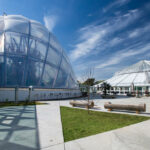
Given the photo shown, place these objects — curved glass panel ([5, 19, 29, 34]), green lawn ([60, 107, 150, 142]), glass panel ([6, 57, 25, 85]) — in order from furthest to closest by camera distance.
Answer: curved glass panel ([5, 19, 29, 34])
glass panel ([6, 57, 25, 85])
green lawn ([60, 107, 150, 142])

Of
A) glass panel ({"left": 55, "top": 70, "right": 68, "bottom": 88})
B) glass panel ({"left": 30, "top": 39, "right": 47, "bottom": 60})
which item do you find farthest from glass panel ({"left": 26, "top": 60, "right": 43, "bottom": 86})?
glass panel ({"left": 55, "top": 70, "right": 68, "bottom": 88})

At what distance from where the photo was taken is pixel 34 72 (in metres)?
20.0

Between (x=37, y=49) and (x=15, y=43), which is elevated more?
(x=15, y=43)

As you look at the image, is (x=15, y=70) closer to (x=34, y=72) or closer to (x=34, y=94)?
(x=34, y=72)

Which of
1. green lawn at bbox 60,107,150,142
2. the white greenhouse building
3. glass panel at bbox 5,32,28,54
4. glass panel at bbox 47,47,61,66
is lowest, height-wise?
green lawn at bbox 60,107,150,142

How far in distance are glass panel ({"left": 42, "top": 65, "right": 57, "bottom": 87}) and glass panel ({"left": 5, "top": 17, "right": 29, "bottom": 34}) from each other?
8.49m

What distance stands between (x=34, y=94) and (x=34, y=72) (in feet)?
13.2

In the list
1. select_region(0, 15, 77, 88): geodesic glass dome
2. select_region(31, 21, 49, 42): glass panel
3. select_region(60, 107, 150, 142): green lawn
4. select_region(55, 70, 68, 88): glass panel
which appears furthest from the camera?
select_region(31, 21, 49, 42): glass panel

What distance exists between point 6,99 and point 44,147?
50.5ft

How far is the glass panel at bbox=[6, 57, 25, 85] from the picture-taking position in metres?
18.5

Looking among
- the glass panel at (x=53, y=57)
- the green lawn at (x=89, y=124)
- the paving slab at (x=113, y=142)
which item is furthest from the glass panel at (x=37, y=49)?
the paving slab at (x=113, y=142)

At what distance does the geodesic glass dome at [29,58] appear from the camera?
61.8ft

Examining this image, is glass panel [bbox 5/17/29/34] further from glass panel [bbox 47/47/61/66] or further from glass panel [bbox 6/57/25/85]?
glass panel [bbox 6/57/25/85]

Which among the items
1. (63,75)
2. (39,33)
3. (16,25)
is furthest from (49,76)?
(16,25)
